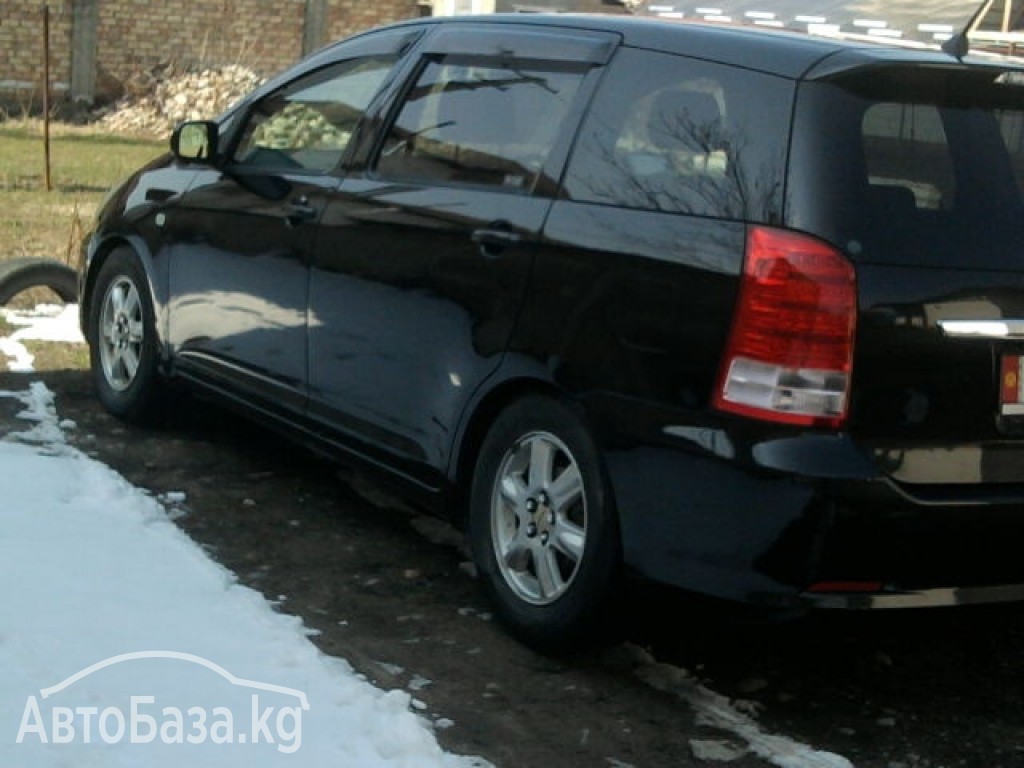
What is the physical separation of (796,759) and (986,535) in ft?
2.27

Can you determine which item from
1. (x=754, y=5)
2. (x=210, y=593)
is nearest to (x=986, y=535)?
(x=210, y=593)

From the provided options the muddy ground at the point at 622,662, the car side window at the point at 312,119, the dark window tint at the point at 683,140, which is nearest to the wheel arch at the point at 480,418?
the muddy ground at the point at 622,662

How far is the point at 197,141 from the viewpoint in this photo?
6516mm

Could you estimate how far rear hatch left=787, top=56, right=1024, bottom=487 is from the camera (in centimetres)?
421

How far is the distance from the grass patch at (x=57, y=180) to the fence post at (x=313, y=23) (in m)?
5.22

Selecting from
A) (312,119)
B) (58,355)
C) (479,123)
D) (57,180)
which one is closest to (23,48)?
(57,180)

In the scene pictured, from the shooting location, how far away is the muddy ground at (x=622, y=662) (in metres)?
4.42

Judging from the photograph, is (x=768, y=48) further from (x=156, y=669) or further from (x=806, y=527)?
(x=156, y=669)

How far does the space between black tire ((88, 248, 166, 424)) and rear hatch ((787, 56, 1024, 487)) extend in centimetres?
334

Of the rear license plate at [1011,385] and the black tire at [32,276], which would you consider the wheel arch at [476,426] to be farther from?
the black tire at [32,276]

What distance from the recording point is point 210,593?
511 cm

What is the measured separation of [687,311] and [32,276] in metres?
5.34

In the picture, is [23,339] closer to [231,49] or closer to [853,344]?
[853,344]

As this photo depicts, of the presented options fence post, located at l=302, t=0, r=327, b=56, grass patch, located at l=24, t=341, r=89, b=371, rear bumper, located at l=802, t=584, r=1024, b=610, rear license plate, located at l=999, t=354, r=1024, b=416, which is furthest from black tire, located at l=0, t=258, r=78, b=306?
fence post, located at l=302, t=0, r=327, b=56
